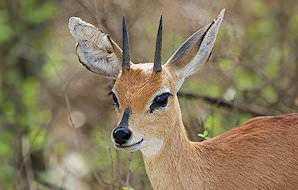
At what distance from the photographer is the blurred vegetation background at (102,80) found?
9758 mm

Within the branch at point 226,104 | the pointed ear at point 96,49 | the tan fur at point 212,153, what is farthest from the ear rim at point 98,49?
the branch at point 226,104

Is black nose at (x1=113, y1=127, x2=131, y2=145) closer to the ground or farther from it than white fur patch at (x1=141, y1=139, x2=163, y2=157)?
farther from it

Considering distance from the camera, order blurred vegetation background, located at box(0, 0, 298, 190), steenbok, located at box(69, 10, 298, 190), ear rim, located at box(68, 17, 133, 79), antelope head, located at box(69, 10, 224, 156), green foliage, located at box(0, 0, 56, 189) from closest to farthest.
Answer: antelope head, located at box(69, 10, 224, 156)
steenbok, located at box(69, 10, 298, 190)
ear rim, located at box(68, 17, 133, 79)
blurred vegetation background, located at box(0, 0, 298, 190)
green foliage, located at box(0, 0, 56, 189)

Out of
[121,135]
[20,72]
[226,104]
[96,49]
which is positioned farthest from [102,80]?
[121,135]

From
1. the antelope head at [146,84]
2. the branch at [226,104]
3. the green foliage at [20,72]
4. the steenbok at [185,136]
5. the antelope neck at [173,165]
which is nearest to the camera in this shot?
the antelope head at [146,84]

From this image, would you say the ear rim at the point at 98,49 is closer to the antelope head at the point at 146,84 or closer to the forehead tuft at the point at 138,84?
the antelope head at the point at 146,84

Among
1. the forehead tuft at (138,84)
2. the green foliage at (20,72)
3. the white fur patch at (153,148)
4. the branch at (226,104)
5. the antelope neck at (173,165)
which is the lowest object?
the green foliage at (20,72)

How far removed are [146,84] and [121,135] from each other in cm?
46

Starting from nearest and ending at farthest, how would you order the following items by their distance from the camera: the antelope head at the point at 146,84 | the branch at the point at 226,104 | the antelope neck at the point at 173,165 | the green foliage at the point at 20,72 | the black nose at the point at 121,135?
the black nose at the point at 121,135
the antelope head at the point at 146,84
the antelope neck at the point at 173,165
the branch at the point at 226,104
the green foliage at the point at 20,72

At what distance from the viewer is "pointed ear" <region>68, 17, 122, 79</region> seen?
7.10 meters

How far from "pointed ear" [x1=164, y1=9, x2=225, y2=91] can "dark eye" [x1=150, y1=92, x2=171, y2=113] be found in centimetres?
25

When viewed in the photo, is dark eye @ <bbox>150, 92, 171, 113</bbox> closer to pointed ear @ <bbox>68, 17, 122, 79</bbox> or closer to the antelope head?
the antelope head

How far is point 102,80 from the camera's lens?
10.7 metres

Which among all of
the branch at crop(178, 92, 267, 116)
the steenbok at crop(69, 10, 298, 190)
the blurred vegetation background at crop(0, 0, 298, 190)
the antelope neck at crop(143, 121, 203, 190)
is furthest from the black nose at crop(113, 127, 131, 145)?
the branch at crop(178, 92, 267, 116)
